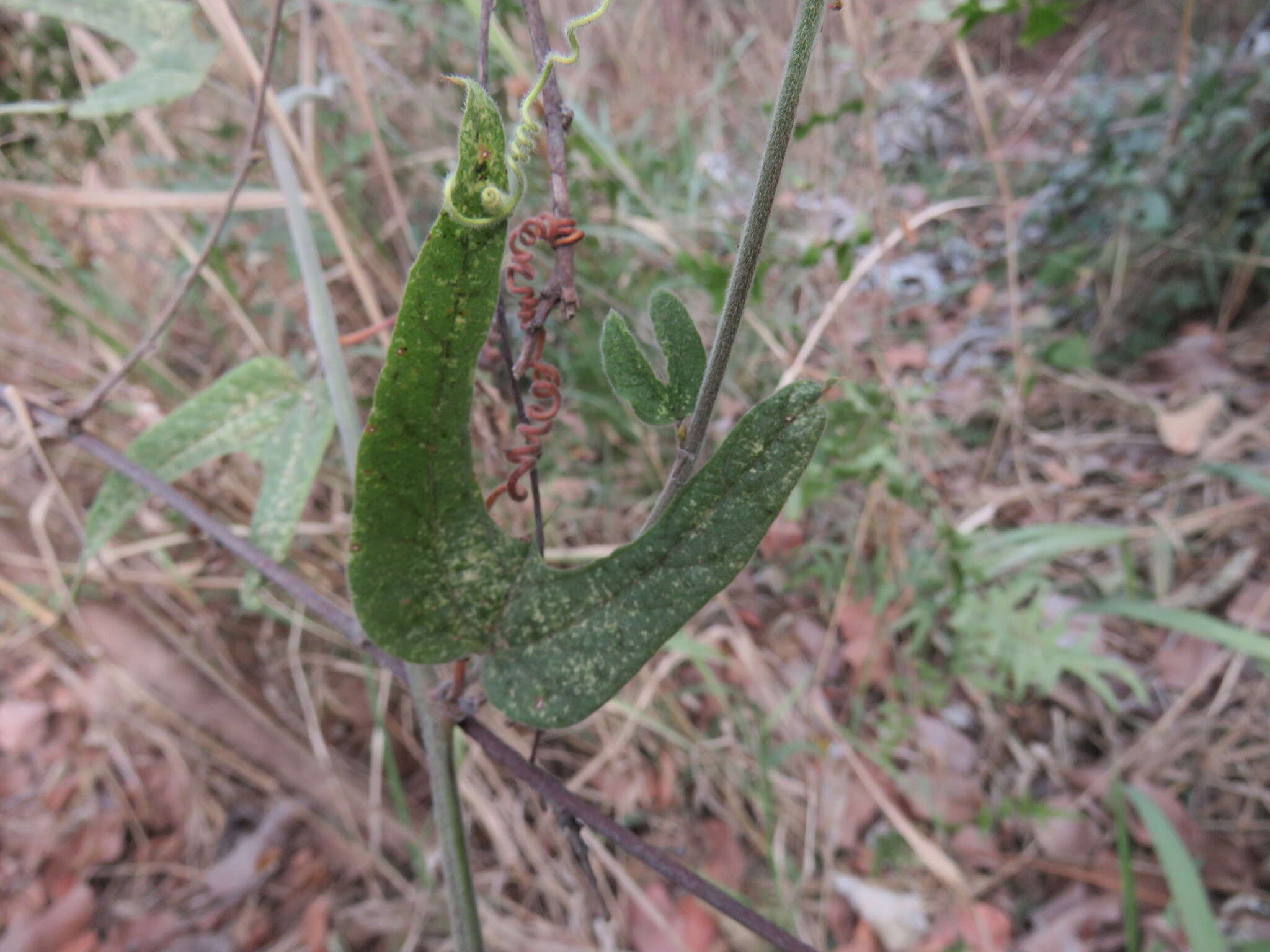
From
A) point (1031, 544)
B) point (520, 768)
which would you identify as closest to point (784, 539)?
point (1031, 544)

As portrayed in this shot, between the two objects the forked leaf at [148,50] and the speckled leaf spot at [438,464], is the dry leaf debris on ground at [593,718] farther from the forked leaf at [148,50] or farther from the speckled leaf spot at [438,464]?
the speckled leaf spot at [438,464]

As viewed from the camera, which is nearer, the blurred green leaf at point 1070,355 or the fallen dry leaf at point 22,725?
the fallen dry leaf at point 22,725

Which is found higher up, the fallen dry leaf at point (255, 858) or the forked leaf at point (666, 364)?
the forked leaf at point (666, 364)

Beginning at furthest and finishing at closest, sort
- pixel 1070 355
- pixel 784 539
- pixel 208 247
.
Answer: pixel 1070 355
pixel 784 539
pixel 208 247

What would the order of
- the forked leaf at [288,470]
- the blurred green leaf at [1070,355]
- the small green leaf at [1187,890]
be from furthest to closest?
1. the blurred green leaf at [1070,355]
2. the small green leaf at [1187,890]
3. the forked leaf at [288,470]

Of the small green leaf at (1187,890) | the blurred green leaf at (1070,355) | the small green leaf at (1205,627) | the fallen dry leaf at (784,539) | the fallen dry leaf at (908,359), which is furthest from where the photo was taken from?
the fallen dry leaf at (908,359)

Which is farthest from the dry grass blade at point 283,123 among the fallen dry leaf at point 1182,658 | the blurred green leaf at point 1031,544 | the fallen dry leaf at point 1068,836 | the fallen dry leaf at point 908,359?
the fallen dry leaf at point 908,359

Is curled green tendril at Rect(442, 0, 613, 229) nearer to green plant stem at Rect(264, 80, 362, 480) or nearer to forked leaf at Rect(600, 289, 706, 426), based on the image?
forked leaf at Rect(600, 289, 706, 426)

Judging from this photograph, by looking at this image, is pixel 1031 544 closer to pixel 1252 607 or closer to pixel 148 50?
pixel 1252 607

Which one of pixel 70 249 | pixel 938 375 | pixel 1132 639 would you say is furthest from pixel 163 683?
pixel 938 375
